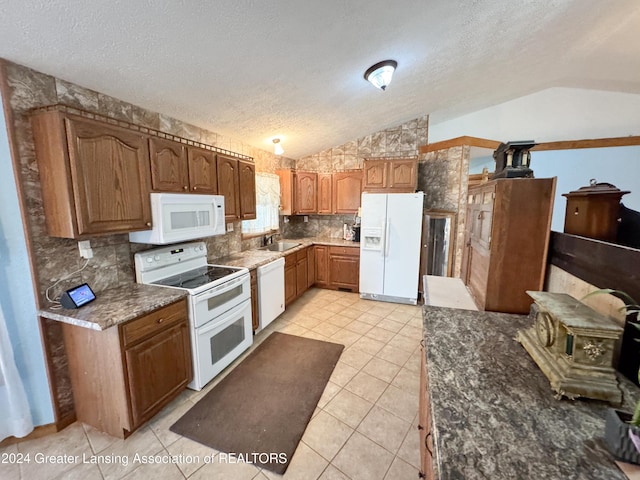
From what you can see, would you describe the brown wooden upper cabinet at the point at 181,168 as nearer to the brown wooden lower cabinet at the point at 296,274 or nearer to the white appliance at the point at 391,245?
the brown wooden lower cabinet at the point at 296,274

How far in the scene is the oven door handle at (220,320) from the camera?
2.11 m

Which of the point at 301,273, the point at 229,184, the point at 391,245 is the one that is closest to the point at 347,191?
the point at 391,245

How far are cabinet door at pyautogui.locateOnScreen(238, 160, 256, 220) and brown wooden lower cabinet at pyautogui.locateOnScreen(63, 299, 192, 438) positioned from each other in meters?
1.49

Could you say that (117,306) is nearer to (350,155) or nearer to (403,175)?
(403,175)

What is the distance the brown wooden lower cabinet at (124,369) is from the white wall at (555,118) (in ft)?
15.2

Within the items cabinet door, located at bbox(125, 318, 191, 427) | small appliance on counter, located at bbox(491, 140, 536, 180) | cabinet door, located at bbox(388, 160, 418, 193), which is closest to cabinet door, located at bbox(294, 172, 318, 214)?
cabinet door, located at bbox(388, 160, 418, 193)

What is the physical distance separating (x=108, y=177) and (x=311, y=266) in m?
3.13

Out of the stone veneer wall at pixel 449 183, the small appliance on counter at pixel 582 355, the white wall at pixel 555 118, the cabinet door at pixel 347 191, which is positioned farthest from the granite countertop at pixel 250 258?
the white wall at pixel 555 118

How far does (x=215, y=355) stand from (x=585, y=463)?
2.35 metres

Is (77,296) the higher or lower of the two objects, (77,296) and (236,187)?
the lower

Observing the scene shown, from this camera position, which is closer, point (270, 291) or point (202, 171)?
point (202, 171)

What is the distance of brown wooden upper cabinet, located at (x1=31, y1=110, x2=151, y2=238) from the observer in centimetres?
153

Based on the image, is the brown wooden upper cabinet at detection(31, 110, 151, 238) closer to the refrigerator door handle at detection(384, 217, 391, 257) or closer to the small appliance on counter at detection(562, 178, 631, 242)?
the small appliance on counter at detection(562, 178, 631, 242)

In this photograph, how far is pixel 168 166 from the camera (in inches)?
83.9
